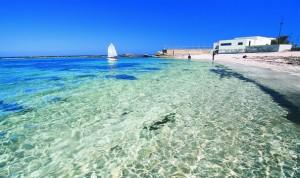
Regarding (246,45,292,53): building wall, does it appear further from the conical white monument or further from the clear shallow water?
the clear shallow water

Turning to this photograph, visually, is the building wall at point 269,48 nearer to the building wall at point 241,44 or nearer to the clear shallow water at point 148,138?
the building wall at point 241,44

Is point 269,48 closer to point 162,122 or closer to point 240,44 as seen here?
point 240,44

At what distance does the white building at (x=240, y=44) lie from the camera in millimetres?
78938

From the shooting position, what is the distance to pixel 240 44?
8150 centimetres

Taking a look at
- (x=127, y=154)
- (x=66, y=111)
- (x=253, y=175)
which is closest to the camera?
(x=253, y=175)

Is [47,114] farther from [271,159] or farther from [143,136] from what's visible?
[271,159]

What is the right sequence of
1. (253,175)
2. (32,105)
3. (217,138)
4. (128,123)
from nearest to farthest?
(253,175) → (217,138) → (128,123) → (32,105)

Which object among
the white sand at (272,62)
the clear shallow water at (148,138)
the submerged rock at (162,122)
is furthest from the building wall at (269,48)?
the submerged rock at (162,122)

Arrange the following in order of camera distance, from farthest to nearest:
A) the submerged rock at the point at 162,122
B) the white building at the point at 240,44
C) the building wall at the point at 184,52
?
the building wall at the point at 184,52
the white building at the point at 240,44
the submerged rock at the point at 162,122

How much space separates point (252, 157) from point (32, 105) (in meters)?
11.7

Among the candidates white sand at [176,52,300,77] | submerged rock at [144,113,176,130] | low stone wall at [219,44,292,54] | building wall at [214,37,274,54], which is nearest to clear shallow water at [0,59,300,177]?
submerged rock at [144,113,176,130]

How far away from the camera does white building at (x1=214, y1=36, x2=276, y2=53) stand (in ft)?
259

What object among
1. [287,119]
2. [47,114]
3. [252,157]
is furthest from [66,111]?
[287,119]

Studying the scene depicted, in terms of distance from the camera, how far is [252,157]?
6.79 metres
